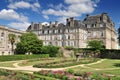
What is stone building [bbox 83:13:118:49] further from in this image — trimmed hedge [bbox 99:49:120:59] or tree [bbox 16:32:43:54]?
tree [bbox 16:32:43:54]

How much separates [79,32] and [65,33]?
633 cm

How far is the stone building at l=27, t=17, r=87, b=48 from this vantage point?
80.9m

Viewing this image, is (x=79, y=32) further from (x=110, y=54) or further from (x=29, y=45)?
(x=29, y=45)

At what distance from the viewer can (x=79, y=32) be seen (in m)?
79.9

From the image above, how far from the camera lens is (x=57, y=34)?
280 ft

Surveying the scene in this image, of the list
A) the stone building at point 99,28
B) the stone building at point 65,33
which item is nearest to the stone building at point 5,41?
the stone building at point 65,33

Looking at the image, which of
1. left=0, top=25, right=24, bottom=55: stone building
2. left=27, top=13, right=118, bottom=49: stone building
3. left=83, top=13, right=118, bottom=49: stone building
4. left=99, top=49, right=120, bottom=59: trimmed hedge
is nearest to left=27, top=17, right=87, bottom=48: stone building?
left=27, top=13, right=118, bottom=49: stone building

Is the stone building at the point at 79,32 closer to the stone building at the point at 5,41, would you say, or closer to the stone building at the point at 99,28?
the stone building at the point at 99,28

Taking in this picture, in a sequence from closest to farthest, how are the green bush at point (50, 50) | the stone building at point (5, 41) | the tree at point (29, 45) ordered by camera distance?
the tree at point (29, 45) < the stone building at point (5, 41) < the green bush at point (50, 50)

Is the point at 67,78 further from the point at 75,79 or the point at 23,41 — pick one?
the point at 23,41

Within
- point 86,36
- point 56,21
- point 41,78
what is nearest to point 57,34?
point 56,21

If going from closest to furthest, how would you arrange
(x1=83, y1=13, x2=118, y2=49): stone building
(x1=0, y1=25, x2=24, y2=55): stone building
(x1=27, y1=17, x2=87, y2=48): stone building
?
(x1=0, y1=25, x2=24, y2=55): stone building
(x1=27, y1=17, x2=87, y2=48): stone building
(x1=83, y1=13, x2=118, y2=49): stone building

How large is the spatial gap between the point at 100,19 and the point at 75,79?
67261 mm

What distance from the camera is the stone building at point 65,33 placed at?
80906 mm
